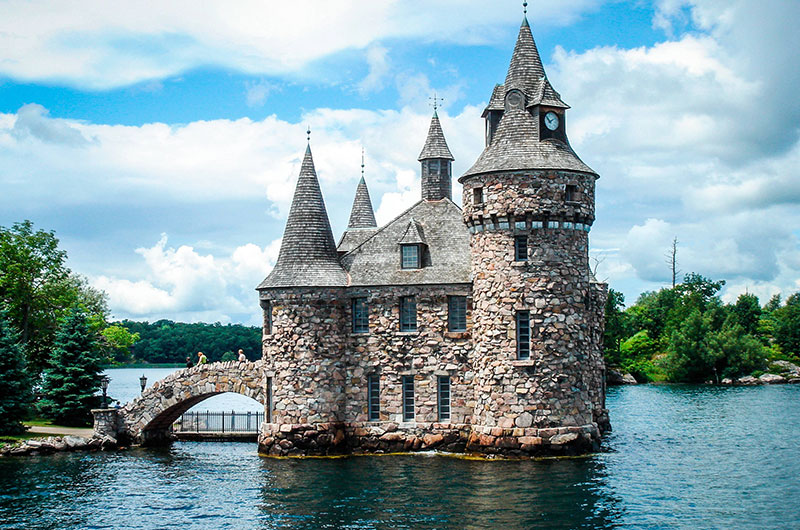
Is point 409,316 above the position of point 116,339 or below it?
above

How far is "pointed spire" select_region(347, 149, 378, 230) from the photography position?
165 ft

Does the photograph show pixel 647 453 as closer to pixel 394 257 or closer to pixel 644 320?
pixel 394 257

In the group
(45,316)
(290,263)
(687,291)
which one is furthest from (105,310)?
(687,291)

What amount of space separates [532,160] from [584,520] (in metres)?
15.0

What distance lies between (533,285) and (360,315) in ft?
26.0

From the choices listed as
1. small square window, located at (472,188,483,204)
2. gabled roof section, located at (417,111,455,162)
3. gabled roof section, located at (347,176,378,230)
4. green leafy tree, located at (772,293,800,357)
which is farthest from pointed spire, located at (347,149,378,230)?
green leafy tree, located at (772,293,800,357)

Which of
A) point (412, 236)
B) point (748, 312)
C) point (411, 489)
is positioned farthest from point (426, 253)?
point (748, 312)

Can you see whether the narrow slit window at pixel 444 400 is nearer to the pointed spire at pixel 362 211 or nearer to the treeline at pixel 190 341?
the pointed spire at pixel 362 211

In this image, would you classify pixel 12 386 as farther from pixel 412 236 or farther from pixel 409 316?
pixel 412 236

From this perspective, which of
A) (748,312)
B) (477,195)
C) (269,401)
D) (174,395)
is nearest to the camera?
(477,195)

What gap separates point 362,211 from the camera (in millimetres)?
50750

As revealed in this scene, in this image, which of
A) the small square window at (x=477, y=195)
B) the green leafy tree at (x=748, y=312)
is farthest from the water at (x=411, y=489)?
the green leafy tree at (x=748, y=312)

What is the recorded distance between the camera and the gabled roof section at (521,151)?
34.7 metres

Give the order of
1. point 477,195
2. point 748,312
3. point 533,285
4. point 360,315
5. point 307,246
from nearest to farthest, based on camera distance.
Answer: point 533,285 < point 477,195 < point 360,315 < point 307,246 < point 748,312
